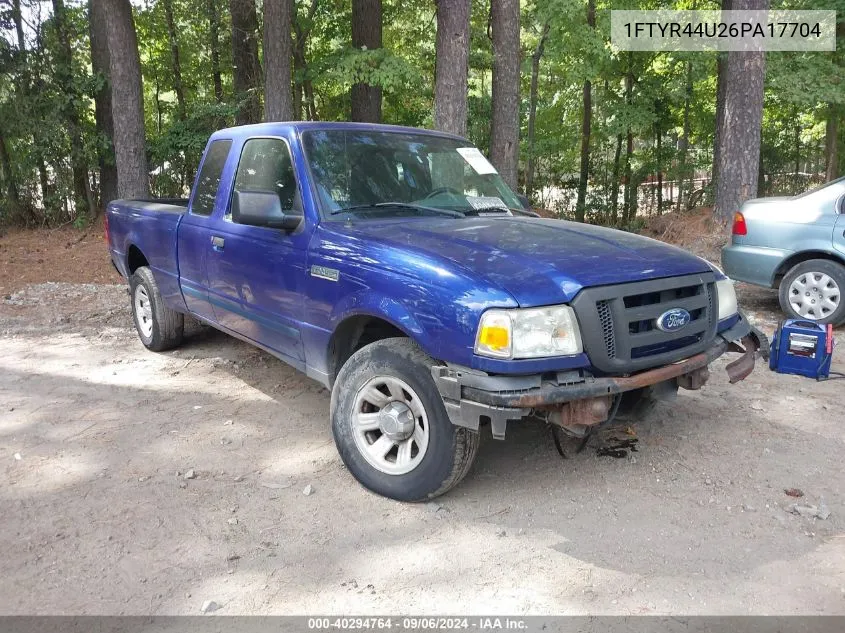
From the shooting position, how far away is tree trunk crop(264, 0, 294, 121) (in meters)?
12.0

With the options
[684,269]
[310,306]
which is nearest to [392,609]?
[310,306]

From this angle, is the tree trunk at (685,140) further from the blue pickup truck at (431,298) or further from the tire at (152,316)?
the blue pickup truck at (431,298)

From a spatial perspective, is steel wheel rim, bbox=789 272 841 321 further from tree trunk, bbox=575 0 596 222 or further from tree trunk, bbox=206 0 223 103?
tree trunk, bbox=206 0 223 103

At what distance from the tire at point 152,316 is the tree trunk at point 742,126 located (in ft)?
26.7

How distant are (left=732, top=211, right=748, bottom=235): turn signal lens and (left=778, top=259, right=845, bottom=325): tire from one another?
2.05 feet

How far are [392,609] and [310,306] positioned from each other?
6.10ft

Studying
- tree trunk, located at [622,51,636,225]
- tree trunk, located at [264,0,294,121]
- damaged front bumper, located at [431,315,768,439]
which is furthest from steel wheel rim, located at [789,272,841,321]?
tree trunk, located at [622,51,636,225]

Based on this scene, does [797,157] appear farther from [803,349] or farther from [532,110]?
[803,349]

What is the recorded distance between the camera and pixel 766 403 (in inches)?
201

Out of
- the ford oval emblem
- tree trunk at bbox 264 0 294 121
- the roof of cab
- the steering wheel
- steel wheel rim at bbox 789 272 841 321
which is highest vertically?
tree trunk at bbox 264 0 294 121

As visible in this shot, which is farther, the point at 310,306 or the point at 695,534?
the point at 310,306

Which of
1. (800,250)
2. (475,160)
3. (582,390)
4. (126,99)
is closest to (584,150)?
(126,99)

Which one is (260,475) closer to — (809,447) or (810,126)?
(809,447)

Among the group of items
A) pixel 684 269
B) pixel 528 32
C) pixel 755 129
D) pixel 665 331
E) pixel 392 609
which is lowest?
pixel 392 609
